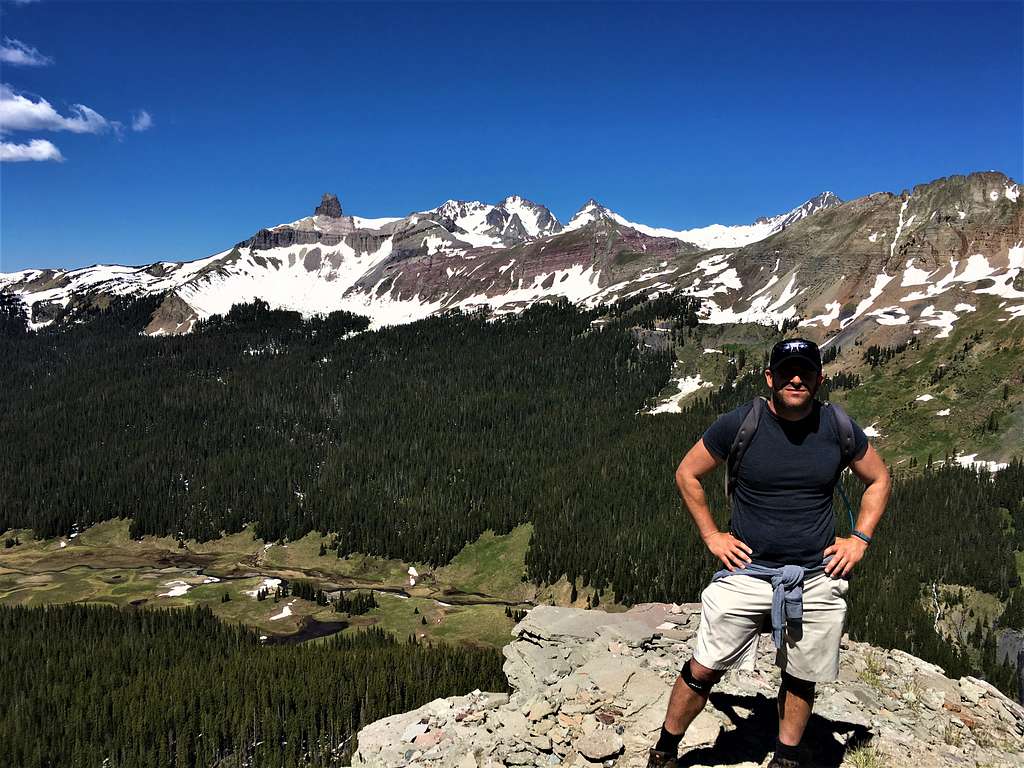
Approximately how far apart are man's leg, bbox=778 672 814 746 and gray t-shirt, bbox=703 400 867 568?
2573 mm

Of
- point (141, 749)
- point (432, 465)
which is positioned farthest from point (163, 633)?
point (432, 465)

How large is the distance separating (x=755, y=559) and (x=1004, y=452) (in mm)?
104728

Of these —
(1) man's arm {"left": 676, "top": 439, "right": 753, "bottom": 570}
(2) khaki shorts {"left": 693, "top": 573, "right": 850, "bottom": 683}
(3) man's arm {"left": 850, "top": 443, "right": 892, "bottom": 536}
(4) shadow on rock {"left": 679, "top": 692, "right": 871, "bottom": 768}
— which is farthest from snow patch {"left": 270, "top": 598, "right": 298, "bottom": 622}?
(3) man's arm {"left": 850, "top": 443, "right": 892, "bottom": 536}

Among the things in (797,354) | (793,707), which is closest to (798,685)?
(793,707)

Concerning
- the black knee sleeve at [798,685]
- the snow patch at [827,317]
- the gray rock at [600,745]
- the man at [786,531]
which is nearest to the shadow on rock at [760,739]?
the gray rock at [600,745]

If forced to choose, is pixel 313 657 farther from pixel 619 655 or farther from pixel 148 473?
pixel 148 473

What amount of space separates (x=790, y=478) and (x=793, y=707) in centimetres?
458

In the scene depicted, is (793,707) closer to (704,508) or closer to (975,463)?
(704,508)

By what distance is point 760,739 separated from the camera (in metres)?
14.7

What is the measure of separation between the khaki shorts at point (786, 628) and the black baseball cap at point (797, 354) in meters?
3.73

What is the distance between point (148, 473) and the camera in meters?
162

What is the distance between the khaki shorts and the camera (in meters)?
11.2

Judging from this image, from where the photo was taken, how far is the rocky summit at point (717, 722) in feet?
47.6

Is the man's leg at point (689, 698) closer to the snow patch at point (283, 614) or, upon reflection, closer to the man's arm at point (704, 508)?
the man's arm at point (704, 508)
